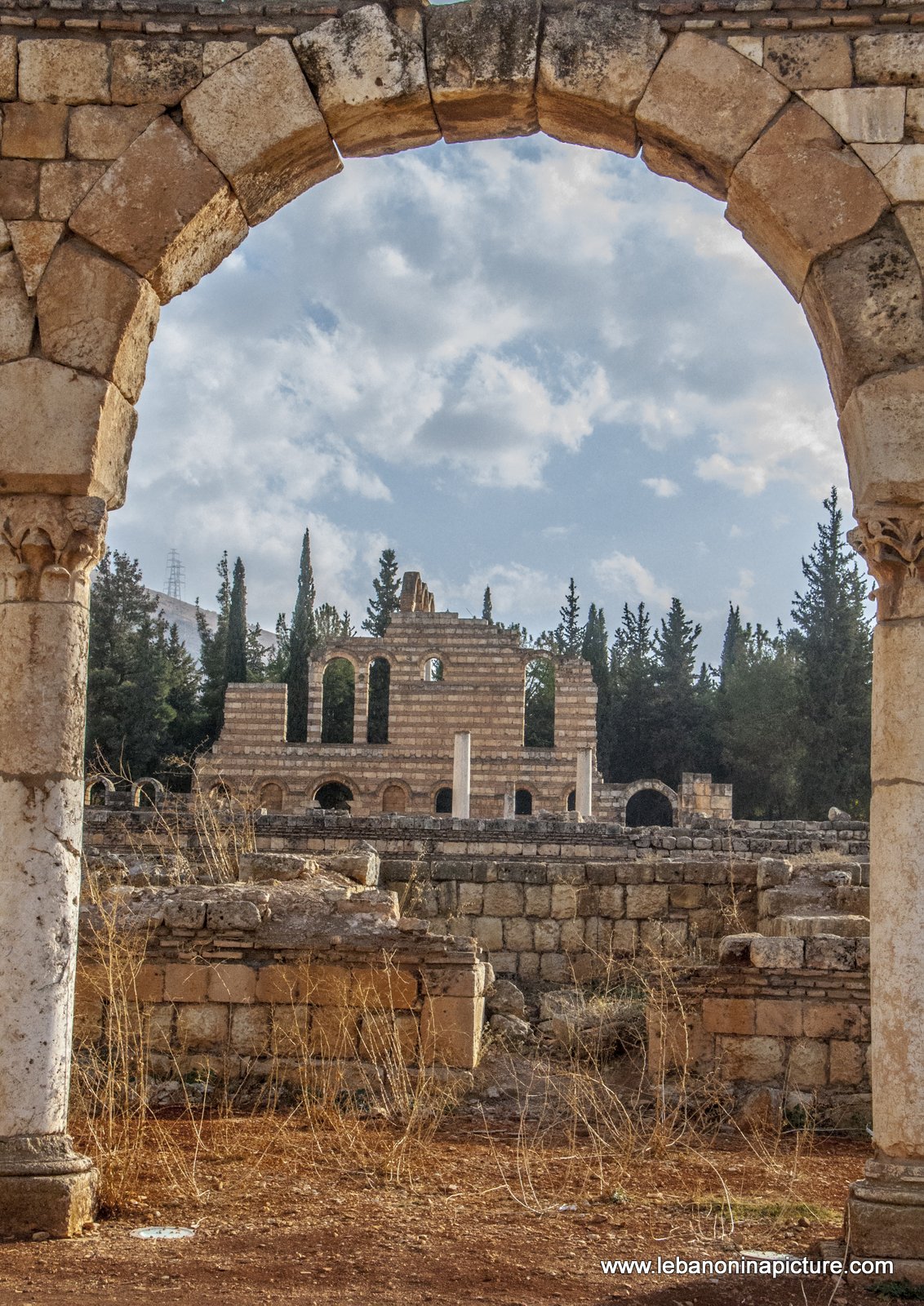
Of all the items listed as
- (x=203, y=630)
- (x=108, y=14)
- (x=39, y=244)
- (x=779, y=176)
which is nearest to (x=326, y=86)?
(x=108, y=14)

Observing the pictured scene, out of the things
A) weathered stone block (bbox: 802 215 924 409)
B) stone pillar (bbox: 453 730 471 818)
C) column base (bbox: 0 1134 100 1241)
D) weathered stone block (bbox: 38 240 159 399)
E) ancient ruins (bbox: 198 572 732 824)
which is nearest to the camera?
column base (bbox: 0 1134 100 1241)

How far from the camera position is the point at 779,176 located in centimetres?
500

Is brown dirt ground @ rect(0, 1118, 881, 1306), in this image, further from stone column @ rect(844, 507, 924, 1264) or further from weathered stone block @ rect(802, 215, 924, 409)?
weathered stone block @ rect(802, 215, 924, 409)

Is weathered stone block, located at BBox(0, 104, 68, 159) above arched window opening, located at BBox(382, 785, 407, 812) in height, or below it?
above

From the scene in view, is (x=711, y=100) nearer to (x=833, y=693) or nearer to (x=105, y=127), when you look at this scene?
(x=105, y=127)

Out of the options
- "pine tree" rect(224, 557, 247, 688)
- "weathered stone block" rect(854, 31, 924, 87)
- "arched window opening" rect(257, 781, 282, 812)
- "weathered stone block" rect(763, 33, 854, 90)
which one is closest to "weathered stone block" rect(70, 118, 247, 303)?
"weathered stone block" rect(763, 33, 854, 90)

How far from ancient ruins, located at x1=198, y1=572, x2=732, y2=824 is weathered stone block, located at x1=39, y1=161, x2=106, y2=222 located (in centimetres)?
2853

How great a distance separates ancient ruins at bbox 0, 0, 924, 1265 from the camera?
15.4 ft

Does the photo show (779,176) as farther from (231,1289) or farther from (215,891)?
(215,891)

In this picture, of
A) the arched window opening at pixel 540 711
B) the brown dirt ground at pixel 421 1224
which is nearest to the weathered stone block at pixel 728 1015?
the brown dirt ground at pixel 421 1224

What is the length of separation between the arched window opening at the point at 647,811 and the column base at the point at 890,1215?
37.1 meters

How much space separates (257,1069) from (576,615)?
47567 mm

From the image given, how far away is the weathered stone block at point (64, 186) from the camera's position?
5090mm

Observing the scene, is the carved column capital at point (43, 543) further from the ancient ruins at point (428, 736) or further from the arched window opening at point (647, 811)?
the arched window opening at point (647, 811)
